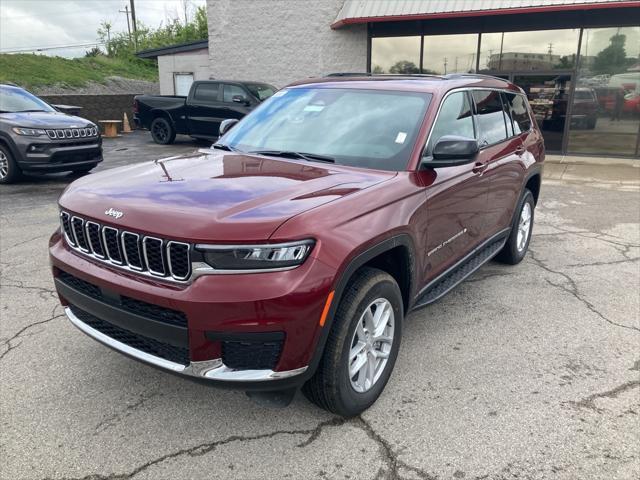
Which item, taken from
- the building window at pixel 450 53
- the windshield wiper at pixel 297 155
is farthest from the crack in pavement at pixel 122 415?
the building window at pixel 450 53

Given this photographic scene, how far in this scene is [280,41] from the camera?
54.9 ft

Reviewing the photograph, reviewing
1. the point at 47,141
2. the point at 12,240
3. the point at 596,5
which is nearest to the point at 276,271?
the point at 12,240

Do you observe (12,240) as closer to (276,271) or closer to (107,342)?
(107,342)

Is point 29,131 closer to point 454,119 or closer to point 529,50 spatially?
point 454,119

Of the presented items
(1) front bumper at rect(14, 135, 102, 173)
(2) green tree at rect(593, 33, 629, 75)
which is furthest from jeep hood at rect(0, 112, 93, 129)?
(2) green tree at rect(593, 33, 629, 75)

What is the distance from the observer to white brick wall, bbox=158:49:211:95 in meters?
19.7

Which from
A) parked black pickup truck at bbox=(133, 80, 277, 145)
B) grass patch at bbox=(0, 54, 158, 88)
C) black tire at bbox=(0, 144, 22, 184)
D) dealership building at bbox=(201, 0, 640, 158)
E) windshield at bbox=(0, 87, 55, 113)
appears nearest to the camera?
black tire at bbox=(0, 144, 22, 184)

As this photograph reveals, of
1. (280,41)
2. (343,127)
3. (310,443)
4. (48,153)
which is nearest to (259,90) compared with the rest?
(280,41)

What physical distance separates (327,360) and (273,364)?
0.32 meters

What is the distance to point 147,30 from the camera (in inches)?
1938

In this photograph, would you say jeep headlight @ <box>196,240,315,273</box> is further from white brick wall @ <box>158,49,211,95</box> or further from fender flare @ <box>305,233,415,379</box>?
white brick wall @ <box>158,49,211,95</box>

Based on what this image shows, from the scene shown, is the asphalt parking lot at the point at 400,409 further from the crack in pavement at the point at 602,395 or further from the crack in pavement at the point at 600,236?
the crack in pavement at the point at 600,236

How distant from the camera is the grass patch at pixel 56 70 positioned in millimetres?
23875

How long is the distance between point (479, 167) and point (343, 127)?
46.5 inches
